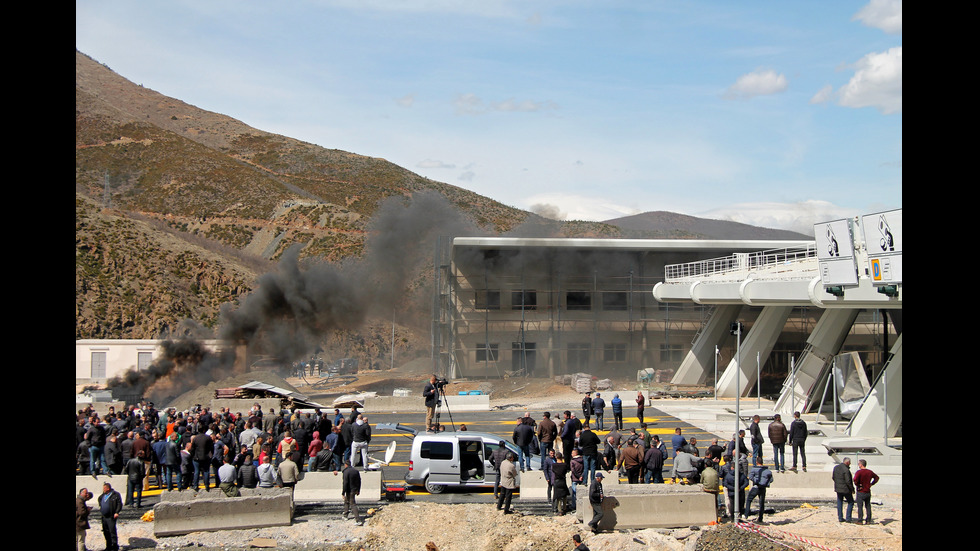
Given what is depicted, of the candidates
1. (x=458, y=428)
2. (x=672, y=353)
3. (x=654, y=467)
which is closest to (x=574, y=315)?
(x=672, y=353)

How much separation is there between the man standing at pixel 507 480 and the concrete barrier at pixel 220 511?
3.80m

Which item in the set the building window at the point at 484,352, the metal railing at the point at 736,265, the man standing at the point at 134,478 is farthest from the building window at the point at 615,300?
the man standing at the point at 134,478

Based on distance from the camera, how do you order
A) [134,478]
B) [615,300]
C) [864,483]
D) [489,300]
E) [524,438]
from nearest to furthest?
[864,483], [134,478], [524,438], [489,300], [615,300]

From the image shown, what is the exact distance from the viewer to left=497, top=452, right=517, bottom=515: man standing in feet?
47.8

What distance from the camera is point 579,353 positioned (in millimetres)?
43906

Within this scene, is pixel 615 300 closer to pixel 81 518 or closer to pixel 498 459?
pixel 498 459

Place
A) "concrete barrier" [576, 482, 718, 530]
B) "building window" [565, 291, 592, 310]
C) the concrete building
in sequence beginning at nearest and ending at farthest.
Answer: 1. "concrete barrier" [576, 482, 718, 530]
2. the concrete building
3. "building window" [565, 291, 592, 310]

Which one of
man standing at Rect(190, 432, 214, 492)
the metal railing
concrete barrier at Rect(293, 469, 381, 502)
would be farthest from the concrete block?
the metal railing

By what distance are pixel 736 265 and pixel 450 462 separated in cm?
2636

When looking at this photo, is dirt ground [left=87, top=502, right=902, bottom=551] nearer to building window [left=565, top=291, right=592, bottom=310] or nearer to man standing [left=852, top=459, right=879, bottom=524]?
man standing [left=852, top=459, right=879, bottom=524]

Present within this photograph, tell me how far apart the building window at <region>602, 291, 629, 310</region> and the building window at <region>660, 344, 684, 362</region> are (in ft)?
9.84
